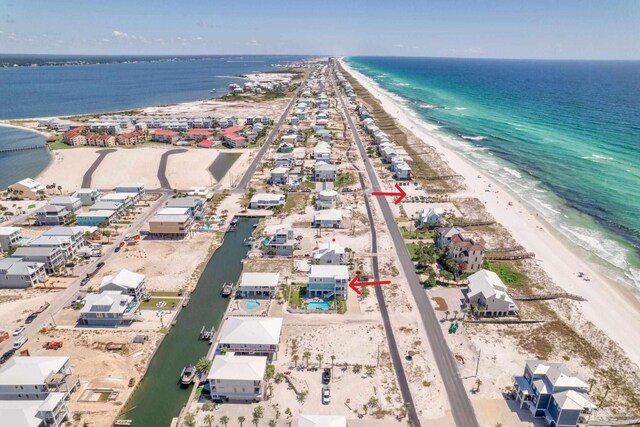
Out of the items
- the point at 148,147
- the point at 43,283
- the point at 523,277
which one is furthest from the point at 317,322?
the point at 148,147

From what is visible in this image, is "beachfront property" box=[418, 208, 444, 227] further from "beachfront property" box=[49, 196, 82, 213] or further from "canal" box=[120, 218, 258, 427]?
"beachfront property" box=[49, 196, 82, 213]

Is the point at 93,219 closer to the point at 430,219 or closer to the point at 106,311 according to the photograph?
the point at 106,311

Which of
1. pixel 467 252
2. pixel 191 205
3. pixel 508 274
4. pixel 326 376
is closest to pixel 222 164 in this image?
pixel 191 205

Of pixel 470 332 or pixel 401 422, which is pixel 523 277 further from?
pixel 401 422

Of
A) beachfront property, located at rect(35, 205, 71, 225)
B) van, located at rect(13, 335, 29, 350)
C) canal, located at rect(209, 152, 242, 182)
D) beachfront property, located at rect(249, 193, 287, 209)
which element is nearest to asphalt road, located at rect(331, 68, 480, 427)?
beachfront property, located at rect(249, 193, 287, 209)

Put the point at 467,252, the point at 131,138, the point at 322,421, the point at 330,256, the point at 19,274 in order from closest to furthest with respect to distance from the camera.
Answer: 1. the point at 322,421
2. the point at 19,274
3. the point at 467,252
4. the point at 330,256
5. the point at 131,138

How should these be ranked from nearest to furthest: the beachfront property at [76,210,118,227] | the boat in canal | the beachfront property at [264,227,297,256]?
the boat in canal, the beachfront property at [264,227,297,256], the beachfront property at [76,210,118,227]

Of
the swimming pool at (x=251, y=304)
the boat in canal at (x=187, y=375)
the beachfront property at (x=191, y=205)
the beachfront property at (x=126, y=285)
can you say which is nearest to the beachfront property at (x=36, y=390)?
the boat in canal at (x=187, y=375)

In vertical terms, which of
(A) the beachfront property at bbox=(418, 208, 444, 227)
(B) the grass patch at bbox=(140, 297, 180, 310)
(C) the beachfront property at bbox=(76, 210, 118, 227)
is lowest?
(B) the grass patch at bbox=(140, 297, 180, 310)
